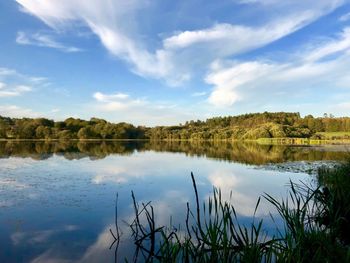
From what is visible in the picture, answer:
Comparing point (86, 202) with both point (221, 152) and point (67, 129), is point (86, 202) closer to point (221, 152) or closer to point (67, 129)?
point (221, 152)

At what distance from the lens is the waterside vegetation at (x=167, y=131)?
9700cm

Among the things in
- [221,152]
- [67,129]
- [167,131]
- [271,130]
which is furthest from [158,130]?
[221,152]

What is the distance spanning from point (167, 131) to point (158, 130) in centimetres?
358

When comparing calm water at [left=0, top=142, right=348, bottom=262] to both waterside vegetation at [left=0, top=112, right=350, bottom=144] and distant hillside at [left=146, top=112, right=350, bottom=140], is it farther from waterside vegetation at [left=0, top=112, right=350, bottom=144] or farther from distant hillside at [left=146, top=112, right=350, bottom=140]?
distant hillside at [left=146, top=112, right=350, bottom=140]

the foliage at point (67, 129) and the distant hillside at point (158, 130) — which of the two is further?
the distant hillside at point (158, 130)

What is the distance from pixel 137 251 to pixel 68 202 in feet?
18.7

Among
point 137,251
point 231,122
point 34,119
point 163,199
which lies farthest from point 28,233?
point 231,122

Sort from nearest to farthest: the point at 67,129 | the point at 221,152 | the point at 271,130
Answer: the point at 221,152 → the point at 271,130 → the point at 67,129

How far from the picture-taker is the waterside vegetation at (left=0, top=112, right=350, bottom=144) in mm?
97000

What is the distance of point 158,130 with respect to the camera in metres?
126

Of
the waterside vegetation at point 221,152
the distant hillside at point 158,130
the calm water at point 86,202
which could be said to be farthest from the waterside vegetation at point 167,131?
the calm water at point 86,202

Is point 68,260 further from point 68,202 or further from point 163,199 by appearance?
point 163,199

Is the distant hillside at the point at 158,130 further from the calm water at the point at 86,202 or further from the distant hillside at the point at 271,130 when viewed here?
the calm water at the point at 86,202

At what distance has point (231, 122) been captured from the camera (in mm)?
154875
